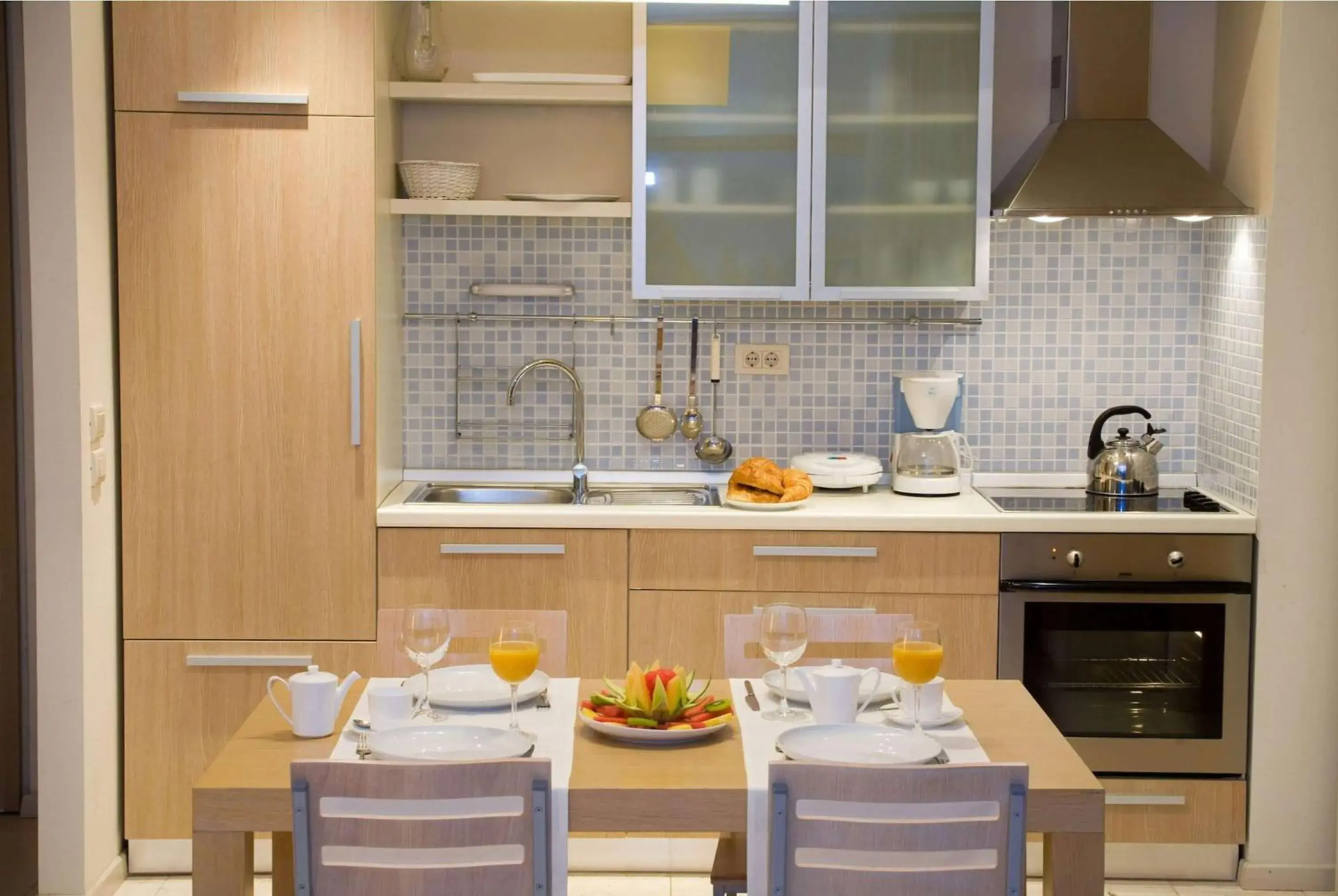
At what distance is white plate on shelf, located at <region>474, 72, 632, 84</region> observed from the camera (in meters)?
3.88

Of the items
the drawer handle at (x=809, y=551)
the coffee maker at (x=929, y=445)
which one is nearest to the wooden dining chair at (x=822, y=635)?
the drawer handle at (x=809, y=551)

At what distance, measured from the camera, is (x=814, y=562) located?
369 cm

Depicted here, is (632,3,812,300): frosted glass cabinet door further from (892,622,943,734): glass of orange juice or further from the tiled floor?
(892,622,943,734): glass of orange juice

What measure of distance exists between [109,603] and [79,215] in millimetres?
912

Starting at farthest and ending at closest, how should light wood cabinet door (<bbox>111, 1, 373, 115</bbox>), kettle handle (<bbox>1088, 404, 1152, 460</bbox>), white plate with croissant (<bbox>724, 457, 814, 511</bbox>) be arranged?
1. kettle handle (<bbox>1088, 404, 1152, 460</bbox>)
2. white plate with croissant (<bbox>724, 457, 814, 511</bbox>)
3. light wood cabinet door (<bbox>111, 1, 373, 115</bbox>)

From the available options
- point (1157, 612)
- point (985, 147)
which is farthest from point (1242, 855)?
point (985, 147)

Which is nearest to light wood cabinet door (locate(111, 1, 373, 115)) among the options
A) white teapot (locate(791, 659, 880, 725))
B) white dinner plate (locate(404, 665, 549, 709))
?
white dinner plate (locate(404, 665, 549, 709))

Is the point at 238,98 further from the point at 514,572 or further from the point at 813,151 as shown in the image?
the point at 813,151

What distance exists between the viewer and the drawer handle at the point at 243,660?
3.68m

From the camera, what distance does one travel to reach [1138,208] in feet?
12.2

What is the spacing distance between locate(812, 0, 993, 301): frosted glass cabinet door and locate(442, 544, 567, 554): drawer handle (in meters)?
0.95

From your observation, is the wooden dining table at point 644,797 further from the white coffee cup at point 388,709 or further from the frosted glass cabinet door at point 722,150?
the frosted glass cabinet door at point 722,150

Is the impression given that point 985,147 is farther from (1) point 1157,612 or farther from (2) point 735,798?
(2) point 735,798

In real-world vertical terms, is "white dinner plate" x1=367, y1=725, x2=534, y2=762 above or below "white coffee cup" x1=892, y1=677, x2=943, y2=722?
below
